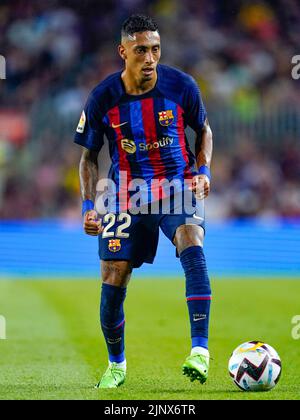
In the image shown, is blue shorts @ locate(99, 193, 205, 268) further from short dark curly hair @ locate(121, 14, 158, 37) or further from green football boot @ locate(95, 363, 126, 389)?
short dark curly hair @ locate(121, 14, 158, 37)

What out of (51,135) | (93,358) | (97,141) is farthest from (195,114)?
(51,135)

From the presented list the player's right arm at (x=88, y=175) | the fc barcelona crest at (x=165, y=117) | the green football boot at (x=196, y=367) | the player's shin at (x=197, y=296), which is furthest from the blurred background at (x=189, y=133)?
the green football boot at (x=196, y=367)

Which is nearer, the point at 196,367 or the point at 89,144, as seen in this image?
the point at 196,367

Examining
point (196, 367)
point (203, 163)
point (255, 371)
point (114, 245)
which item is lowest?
point (255, 371)

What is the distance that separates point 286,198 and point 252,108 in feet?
6.79

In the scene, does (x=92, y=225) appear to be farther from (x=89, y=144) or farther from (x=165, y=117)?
(x=165, y=117)

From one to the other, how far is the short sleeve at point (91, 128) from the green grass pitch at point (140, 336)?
164 cm

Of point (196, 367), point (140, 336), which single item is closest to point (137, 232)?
point (196, 367)

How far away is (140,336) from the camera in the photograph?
30.4 ft

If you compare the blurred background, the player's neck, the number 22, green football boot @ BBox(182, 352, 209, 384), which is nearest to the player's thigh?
the number 22

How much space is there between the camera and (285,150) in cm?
1917

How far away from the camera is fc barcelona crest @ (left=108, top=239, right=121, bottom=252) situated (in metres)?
6.27

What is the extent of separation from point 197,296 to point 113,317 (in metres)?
0.72

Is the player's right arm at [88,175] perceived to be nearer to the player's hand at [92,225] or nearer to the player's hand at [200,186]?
the player's hand at [92,225]
